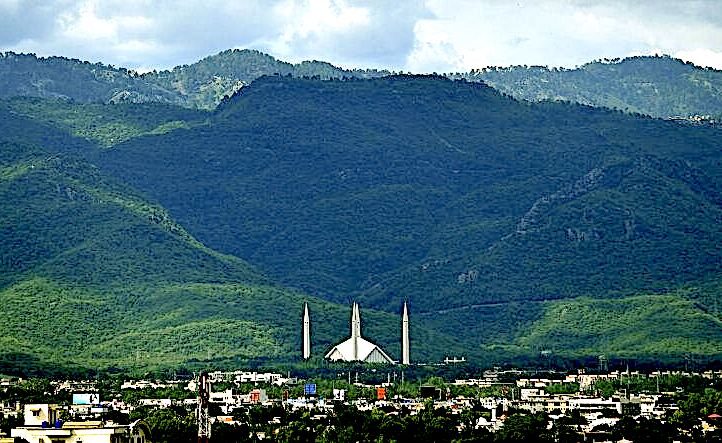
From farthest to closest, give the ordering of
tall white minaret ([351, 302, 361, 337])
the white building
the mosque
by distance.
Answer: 1. the white building
2. the mosque
3. tall white minaret ([351, 302, 361, 337])

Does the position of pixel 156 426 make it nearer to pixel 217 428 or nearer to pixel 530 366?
pixel 217 428

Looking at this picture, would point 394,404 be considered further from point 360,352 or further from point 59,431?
point 59,431

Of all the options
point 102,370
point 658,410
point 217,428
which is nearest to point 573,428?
point 658,410

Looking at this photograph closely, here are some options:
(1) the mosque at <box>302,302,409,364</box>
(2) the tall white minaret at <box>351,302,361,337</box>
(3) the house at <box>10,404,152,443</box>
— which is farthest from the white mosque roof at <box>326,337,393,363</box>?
(3) the house at <box>10,404,152,443</box>

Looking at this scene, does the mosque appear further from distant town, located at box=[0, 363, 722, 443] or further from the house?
the house

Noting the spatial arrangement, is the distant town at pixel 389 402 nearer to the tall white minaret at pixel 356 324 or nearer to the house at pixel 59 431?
the tall white minaret at pixel 356 324

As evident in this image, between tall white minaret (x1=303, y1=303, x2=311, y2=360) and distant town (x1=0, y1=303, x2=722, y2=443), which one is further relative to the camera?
tall white minaret (x1=303, y1=303, x2=311, y2=360)

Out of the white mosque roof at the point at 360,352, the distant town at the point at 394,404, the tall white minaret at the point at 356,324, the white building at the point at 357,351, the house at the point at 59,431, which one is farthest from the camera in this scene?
the white mosque roof at the point at 360,352

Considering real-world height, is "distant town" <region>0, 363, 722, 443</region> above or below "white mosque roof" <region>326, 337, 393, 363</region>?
below

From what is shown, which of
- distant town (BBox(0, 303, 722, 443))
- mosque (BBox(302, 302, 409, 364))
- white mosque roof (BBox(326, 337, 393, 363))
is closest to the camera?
distant town (BBox(0, 303, 722, 443))

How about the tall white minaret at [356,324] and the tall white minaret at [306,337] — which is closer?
the tall white minaret at [306,337]

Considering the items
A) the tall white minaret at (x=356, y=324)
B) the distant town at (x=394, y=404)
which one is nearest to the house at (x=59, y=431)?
the distant town at (x=394, y=404)
